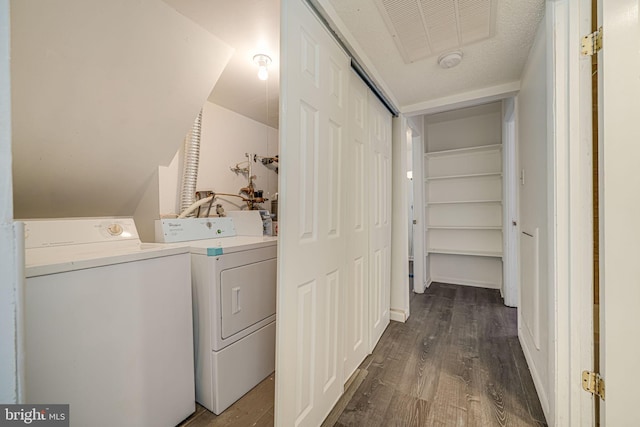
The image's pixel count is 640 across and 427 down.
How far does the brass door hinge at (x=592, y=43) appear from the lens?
108 centimetres

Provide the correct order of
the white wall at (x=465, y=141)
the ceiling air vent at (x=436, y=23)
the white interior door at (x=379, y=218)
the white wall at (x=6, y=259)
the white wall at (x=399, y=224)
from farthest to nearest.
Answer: the white wall at (x=465, y=141) → the white wall at (x=399, y=224) → the white interior door at (x=379, y=218) → the ceiling air vent at (x=436, y=23) → the white wall at (x=6, y=259)

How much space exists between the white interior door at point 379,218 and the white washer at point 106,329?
1362mm

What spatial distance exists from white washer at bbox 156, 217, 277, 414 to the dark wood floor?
4.9 inches

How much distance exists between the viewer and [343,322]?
1.49 meters

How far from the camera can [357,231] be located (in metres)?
1.79

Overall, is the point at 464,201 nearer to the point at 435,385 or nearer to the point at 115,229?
the point at 435,385

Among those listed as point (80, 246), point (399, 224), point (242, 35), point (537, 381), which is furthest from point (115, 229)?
point (537, 381)

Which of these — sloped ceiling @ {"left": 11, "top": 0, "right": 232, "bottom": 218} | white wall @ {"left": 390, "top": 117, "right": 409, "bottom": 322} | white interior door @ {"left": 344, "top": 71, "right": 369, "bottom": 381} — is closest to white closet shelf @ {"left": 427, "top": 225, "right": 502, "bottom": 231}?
white wall @ {"left": 390, "top": 117, "right": 409, "bottom": 322}

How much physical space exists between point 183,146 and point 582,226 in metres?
2.86

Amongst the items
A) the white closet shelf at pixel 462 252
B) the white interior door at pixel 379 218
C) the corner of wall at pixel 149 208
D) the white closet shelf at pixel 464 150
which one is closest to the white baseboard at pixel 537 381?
the white interior door at pixel 379 218

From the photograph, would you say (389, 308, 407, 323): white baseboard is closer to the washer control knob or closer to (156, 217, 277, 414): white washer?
(156, 217, 277, 414): white washer

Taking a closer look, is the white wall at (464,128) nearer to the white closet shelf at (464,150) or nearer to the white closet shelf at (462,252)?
the white closet shelf at (464,150)

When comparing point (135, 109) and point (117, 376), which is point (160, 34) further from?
point (117, 376)

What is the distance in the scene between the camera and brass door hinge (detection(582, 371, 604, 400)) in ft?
3.58
